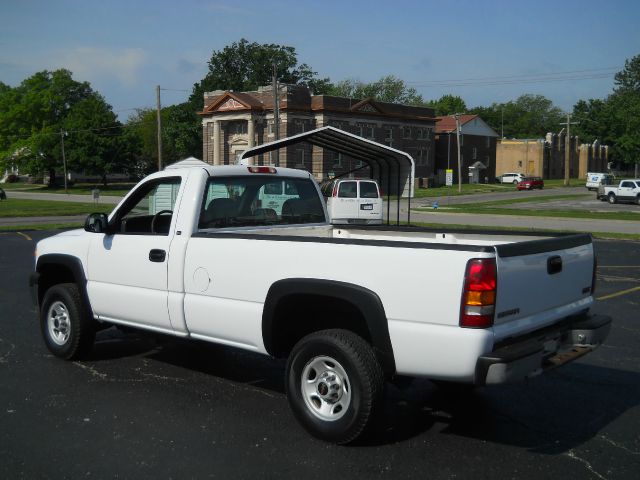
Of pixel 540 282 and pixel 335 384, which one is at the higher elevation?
pixel 540 282

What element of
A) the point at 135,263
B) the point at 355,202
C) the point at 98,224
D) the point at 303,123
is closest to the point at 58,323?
the point at 98,224

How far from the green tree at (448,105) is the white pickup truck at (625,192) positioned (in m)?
89.3

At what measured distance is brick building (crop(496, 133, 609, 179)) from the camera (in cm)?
9350

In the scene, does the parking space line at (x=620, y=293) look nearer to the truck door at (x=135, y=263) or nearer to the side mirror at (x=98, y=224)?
the truck door at (x=135, y=263)

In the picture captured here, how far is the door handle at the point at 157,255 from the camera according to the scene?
571 centimetres

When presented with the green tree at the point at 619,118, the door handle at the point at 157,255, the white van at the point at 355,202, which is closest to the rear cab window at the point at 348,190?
the white van at the point at 355,202

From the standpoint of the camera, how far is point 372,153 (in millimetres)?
11602

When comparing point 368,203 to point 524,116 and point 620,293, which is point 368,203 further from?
point 524,116

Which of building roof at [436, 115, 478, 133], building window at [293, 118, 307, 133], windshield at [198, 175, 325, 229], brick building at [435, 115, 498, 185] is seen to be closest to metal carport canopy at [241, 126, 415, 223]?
windshield at [198, 175, 325, 229]

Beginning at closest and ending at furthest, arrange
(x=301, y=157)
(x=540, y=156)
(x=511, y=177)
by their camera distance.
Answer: (x=301, y=157) → (x=511, y=177) → (x=540, y=156)

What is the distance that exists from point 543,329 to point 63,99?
9200 centimetres

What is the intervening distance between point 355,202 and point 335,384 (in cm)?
2082

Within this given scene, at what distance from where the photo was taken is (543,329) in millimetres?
4715

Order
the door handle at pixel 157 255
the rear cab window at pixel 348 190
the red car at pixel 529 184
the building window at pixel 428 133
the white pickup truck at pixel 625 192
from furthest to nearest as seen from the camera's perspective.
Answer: the building window at pixel 428 133 < the red car at pixel 529 184 < the white pickup truck at pixel 625 192 < the rear cab window at pixel 348 190 < the door handle at pixel 157 255
